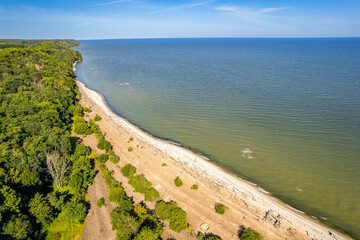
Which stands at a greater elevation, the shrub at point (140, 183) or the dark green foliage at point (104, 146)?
the dark green foliage at point (104, 146)

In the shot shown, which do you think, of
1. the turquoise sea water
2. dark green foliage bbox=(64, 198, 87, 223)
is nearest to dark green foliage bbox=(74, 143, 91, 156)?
dark green foliage bbox=(64, 198, 87, 223)

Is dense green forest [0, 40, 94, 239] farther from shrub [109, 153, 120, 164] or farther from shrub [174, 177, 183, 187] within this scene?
shrub [174, 177, 183, 187]

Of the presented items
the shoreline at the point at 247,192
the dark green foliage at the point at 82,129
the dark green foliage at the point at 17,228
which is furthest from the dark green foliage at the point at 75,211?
the dark green foliage at the point at 82,129

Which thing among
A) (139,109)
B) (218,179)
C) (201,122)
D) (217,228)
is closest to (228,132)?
(201,122)

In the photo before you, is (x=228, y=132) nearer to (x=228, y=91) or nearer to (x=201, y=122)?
(x=201, y=122)

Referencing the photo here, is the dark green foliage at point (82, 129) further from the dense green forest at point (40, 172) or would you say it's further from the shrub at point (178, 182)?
the shrub at point (178, 182)
